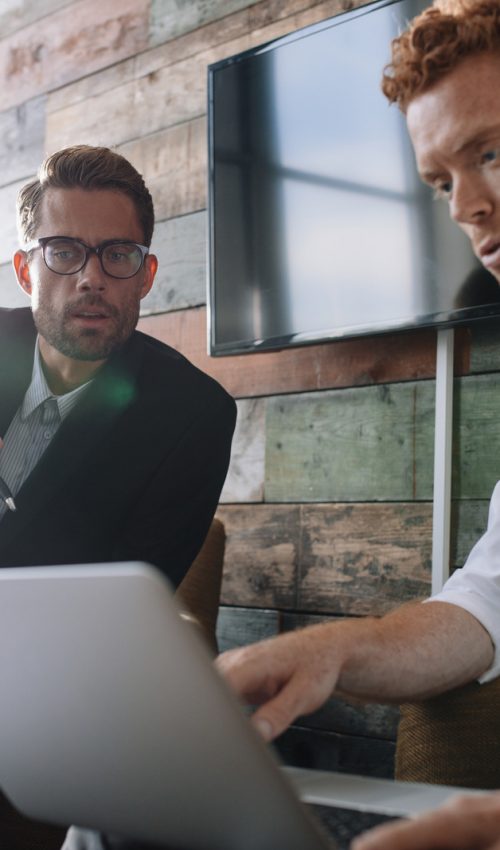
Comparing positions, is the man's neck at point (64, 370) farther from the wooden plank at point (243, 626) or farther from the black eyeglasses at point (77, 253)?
the wooden plank at point (243, 626)

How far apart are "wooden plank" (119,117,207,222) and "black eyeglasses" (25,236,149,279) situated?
19.2 inches

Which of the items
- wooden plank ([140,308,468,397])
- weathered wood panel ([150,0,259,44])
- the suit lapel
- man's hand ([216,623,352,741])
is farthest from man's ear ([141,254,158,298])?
man's hand ([216,623,352,741])

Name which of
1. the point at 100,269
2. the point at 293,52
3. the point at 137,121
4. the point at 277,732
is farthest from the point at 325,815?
the point at 137,121

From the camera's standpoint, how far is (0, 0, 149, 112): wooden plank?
218 cm

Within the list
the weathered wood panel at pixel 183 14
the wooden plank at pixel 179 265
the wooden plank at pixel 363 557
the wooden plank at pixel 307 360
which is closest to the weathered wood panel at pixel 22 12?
the weathered wood panel at pixel 183 14

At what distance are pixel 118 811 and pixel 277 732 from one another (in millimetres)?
137

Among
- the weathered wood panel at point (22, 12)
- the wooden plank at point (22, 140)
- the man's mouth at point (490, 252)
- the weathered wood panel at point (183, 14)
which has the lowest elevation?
the man's mouth at point (490, 252)

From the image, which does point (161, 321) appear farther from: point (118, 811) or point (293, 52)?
point (118, 811)

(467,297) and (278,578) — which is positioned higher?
(467,297)

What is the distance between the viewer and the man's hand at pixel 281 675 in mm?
694

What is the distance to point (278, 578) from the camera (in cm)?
173

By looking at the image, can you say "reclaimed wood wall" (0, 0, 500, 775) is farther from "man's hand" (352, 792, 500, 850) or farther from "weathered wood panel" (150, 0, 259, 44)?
"man's hand" (352, 792, 500, 850)

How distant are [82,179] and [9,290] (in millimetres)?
860

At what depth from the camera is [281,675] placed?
73cm
